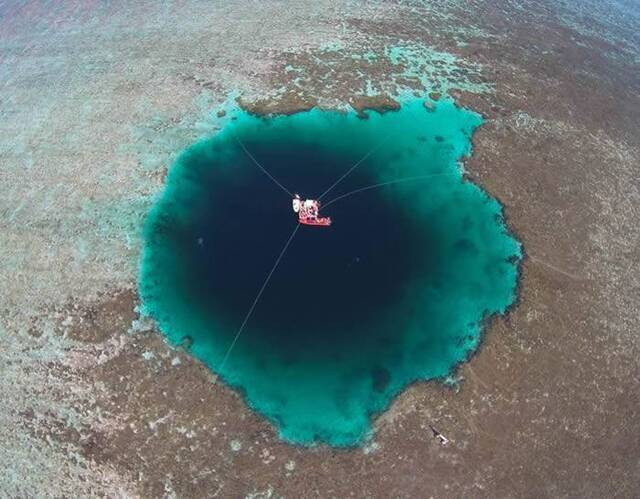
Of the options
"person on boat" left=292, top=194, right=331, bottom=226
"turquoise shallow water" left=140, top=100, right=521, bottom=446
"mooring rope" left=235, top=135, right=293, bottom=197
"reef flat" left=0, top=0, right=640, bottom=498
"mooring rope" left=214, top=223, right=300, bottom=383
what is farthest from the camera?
"mooring rope" left=235, top=135, right=293, bottom=197

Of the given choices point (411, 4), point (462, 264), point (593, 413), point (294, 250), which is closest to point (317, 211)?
Answer: point (294, 250)

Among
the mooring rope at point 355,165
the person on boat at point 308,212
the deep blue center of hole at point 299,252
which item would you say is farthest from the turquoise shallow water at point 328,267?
the person on boat at point 308,212

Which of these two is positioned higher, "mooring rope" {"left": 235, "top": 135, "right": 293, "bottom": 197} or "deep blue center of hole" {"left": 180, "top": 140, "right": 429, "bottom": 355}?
"mooring rope" {"left": 235, "top": 135, "right": 293, "bottom": 197}

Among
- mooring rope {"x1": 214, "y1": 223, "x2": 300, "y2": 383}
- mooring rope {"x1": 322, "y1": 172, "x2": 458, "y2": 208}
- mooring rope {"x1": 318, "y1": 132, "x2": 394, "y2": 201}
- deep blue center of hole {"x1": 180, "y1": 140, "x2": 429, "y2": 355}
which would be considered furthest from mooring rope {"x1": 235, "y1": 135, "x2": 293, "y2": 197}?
mooring rope {"x1": 214, "y1": 223, "x2": 300, "y2": 383}

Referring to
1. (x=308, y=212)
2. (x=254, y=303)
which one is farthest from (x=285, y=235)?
(x=254, y=303)

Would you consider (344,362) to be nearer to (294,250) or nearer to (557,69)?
(294,250)

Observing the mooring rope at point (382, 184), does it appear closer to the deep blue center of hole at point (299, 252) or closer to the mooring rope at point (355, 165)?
the deep blue center of hole at point (299, 252)

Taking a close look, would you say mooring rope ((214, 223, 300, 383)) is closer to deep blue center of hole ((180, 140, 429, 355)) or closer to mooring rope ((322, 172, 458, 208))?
deep blue center of hole ((180, 140, 429, 355))

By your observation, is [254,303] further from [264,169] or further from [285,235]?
[264,169]
